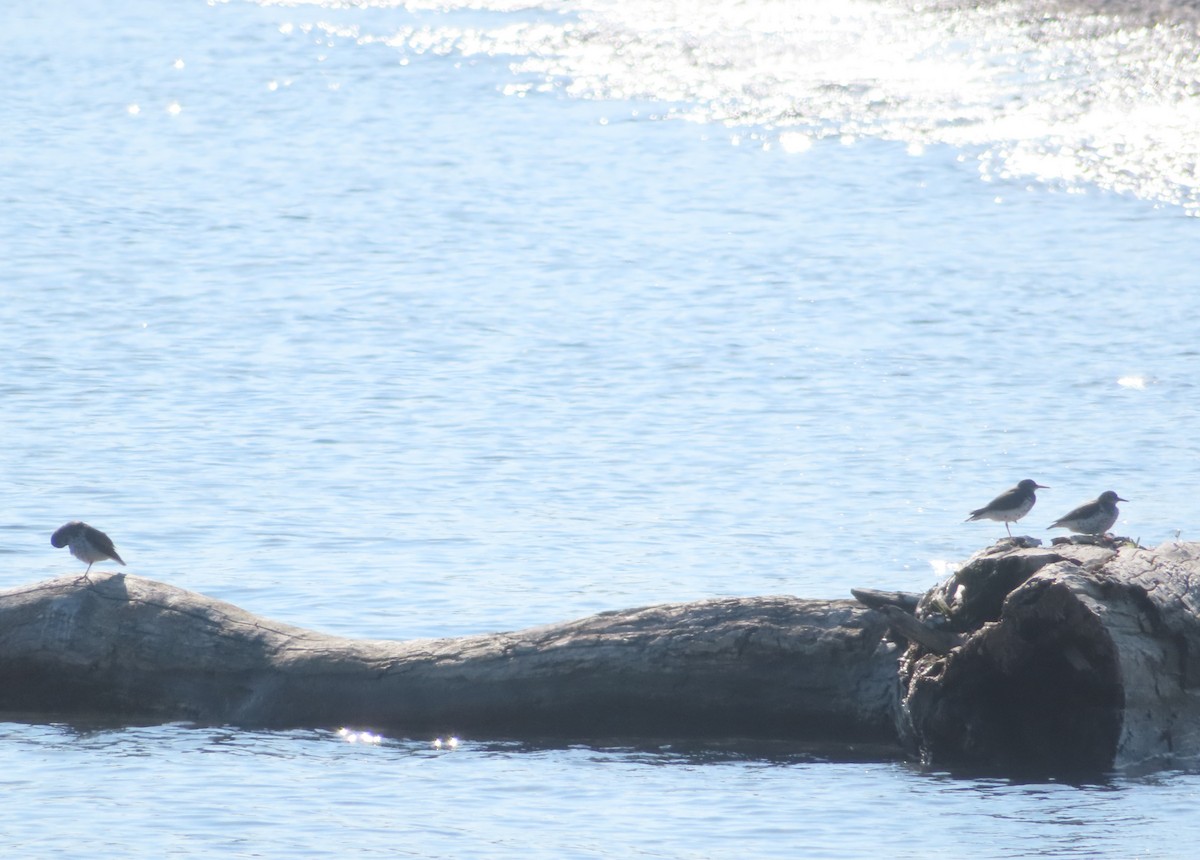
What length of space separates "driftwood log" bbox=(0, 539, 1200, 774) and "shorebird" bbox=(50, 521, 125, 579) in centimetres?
112

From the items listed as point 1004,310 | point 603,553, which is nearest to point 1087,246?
point 1004,310

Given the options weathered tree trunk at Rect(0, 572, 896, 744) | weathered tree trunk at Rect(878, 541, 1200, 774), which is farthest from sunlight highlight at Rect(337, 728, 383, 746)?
weathered tree trunk at Rect(878, 541, 1200, 774)

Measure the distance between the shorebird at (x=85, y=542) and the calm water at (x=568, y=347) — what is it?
140 centimetres

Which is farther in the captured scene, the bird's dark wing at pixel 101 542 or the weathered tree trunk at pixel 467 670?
the bird's dark wing at pixel 101 542

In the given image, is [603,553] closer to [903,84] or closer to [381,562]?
[381,562]

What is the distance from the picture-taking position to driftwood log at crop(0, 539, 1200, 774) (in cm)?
1069

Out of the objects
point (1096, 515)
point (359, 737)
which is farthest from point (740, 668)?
point (1096, 515)

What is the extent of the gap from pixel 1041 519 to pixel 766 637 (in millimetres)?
6774

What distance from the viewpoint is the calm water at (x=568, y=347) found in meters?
11.1

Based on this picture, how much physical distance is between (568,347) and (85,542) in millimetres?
13047

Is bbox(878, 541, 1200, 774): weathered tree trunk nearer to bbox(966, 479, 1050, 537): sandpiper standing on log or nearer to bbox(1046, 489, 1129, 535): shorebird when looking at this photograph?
bbox(1046, 489, 1129, 535): shorebird

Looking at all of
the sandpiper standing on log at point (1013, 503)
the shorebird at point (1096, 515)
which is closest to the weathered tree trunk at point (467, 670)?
the shorebird at point (1096, 515)

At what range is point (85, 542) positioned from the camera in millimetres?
12945

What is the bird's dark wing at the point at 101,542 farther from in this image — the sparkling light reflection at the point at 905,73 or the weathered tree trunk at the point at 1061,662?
the sparkling light reflection at the point at 905,73
